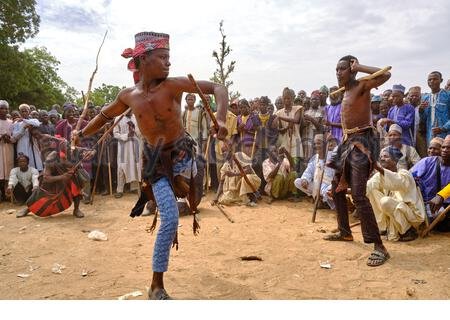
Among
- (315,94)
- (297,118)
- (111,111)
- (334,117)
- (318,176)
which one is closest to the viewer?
(111,111)

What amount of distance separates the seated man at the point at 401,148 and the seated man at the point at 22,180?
6357 mm

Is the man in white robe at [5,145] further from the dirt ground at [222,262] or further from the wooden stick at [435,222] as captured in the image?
the wooden stick at [435,222]

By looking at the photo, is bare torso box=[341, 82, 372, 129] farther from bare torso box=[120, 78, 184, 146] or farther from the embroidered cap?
the embroidered cap

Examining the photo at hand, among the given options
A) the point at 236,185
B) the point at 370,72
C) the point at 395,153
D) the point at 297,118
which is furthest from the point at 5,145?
the point at 395,153

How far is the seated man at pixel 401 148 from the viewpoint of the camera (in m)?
6.02

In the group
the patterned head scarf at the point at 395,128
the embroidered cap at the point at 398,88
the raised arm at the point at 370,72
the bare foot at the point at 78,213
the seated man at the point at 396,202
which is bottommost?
the bare foot at the point at 78,213

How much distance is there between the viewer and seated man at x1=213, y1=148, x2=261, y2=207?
7.50 m

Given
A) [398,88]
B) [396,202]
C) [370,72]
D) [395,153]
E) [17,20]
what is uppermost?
[17,20]

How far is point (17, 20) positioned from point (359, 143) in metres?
19.2

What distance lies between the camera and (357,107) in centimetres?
437

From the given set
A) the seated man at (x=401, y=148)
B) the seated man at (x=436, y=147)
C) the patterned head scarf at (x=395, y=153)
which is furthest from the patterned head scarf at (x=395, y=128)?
the seated man at (x=436, y=147)

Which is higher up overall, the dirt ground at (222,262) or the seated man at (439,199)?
the seated man at (439,199)

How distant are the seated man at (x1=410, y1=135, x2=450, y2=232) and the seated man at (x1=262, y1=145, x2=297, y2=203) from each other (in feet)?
8.47

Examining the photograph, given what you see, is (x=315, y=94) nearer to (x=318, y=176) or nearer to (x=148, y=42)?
(x=318, y=176)
